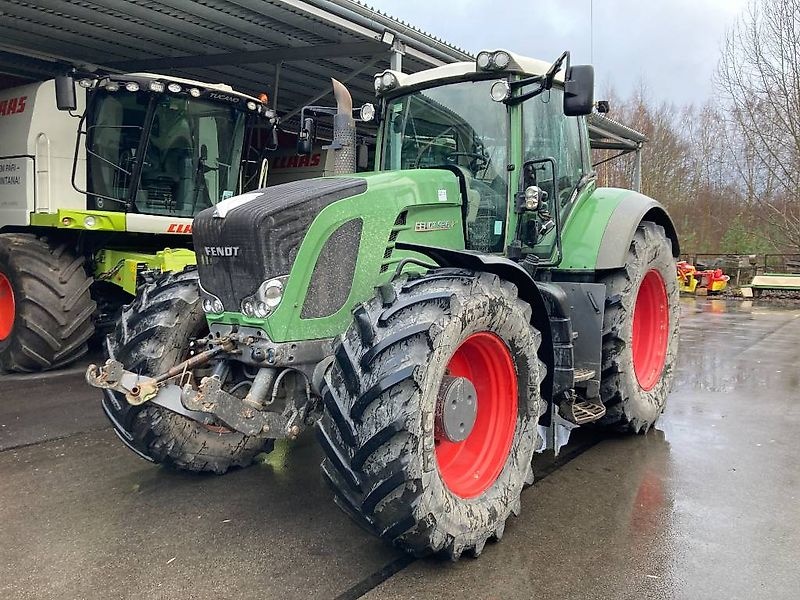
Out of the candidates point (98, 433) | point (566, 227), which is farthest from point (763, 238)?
point (98, 433)

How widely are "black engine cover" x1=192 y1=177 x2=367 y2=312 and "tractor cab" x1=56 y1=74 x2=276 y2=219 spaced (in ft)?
12.2

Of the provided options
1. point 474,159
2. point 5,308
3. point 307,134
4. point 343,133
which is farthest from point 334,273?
point 5,308

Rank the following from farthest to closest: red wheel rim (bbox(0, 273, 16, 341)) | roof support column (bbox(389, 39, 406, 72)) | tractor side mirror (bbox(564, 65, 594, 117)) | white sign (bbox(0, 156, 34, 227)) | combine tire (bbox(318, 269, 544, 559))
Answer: roof support column (bbox(389, 39, 406, 72)) < red wheel rim (bbox(0, 273, 16, 341)) < white sign (bbox(0, 156, 34, 227)) < tractor side mirror (bbox(564, 65, 594, 117)) < combine tire (bbox(318, 269, 544, 559))

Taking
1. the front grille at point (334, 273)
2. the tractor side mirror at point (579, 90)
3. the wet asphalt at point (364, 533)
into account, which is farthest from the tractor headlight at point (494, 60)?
the wet asphalt at point (364, 533)

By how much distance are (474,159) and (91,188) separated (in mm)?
4802

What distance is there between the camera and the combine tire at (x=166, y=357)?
355cm

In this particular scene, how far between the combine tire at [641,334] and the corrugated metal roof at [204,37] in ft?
14.5

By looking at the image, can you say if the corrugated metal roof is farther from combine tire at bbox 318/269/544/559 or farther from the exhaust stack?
combine tire at bbox 318/269/544/559

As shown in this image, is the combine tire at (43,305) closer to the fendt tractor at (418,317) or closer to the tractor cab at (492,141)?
the fendt tractor at (418,317)

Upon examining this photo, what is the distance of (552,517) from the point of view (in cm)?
344

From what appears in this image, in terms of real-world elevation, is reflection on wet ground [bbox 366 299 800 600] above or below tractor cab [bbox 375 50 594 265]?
below

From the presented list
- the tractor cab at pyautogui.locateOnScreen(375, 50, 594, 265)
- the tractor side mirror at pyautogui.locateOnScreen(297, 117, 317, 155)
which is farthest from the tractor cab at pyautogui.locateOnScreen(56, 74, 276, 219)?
the tractor cab at pyautogui.locateOnScreen(375, 50, 594, 265)

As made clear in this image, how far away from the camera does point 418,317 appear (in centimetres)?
278

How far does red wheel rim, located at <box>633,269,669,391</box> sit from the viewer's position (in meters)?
5.31
